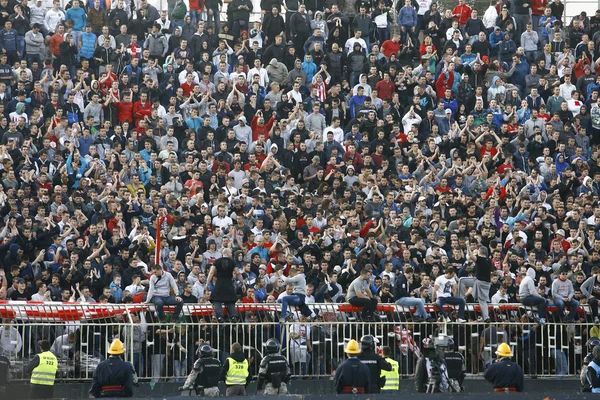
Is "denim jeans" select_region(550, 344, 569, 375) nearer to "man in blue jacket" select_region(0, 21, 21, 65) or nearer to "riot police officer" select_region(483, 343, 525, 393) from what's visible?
"riot police officer" select_region(483, 343, 525, 393)

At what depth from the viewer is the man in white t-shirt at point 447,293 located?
26.5 meters

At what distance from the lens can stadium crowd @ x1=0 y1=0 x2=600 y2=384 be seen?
28.2 metres

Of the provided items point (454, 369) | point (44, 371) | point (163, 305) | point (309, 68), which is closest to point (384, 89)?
point (309, 68)

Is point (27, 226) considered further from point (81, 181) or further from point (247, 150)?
point (247, 150)

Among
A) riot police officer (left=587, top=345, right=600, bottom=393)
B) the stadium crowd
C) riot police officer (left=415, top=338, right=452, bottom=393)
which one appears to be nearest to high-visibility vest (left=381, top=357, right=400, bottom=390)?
riot police officer (left=415, top=338, right=452, bottom=393)

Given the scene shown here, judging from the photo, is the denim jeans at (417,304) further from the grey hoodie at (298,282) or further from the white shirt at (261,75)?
the white shirt at (261,75)

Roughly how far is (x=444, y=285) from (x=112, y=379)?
25.8ft

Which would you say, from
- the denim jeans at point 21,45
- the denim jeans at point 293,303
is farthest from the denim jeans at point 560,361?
the denim jeans at point 21,45

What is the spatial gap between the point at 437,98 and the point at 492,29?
13.0 feet

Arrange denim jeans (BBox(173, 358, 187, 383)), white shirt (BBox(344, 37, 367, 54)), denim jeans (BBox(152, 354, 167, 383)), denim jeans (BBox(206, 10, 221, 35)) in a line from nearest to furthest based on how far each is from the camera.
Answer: denim jeans (BBox(152, 354, 167, 383)) → denim jeans (BBox(173, 358, 187, 383)) → white shirt (BBox(344, 37, 367, 54)) → denim jeans (BBox(206, 10, 221, 35))

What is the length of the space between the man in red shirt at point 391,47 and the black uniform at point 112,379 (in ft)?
58.0

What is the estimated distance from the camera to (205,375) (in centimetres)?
2286

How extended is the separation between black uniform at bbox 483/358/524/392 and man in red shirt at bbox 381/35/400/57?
16.2m

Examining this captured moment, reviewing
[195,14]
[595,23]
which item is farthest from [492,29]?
[195,14]
